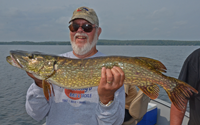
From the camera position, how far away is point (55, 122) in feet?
6.95

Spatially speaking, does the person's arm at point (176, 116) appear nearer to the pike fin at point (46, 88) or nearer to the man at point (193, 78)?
the man at point (193, 78)

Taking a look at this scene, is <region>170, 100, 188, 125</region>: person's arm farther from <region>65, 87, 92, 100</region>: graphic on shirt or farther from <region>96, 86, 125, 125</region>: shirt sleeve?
<region>65, 87, 92, 100</region>: graphic on shirt

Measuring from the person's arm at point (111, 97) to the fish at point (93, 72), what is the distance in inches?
4.6

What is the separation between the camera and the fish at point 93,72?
6.51ft

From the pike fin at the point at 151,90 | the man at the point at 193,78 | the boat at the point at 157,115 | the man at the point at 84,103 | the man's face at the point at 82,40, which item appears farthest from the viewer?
the boat at the point at 157,115

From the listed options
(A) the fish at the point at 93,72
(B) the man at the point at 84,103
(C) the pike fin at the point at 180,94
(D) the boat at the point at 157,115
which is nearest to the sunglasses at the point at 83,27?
(A) the fish at the point at 93,72

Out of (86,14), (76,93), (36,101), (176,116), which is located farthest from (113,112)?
(86,14)

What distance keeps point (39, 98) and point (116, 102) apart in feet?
3.60

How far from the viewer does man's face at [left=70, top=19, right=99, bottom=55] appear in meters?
2.56

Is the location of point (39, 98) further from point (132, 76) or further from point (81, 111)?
point (132, 76)

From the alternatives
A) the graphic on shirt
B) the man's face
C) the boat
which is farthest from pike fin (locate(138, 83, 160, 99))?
the boat

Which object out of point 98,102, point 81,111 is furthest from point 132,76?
point 81,111

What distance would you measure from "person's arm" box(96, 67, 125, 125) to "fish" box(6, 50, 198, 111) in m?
0.12

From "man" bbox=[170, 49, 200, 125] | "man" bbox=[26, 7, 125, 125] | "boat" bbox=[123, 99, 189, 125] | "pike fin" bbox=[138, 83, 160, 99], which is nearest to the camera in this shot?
"man" bbox=[170, 49, 200, 125]
